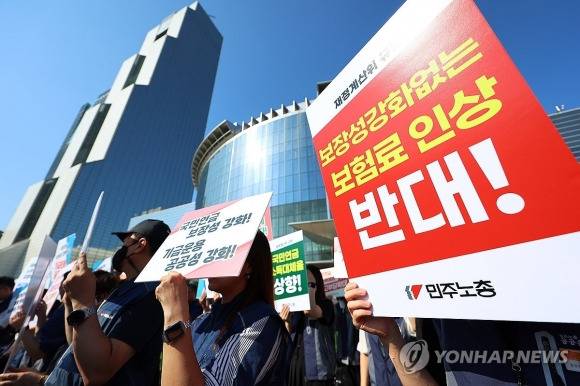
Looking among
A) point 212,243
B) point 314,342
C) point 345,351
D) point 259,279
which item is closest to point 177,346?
point 212,243

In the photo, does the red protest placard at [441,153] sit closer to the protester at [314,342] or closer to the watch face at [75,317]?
the watch face at [75,317]

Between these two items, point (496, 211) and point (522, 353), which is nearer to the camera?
point (496, 211)

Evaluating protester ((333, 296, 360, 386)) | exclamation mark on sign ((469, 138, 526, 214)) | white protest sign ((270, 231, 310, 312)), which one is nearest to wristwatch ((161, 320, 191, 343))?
exclamation mark on sign ((469, 138, 526, 214))

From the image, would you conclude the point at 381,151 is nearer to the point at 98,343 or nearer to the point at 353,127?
the point at 353,127

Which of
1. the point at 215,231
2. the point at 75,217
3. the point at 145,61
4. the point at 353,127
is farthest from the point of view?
the point at 145,61

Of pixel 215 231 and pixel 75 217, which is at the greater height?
pixel 75 217

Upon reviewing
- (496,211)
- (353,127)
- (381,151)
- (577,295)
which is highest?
(353,127)

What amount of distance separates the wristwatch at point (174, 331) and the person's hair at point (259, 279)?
386mm

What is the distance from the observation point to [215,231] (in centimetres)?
Answer: 159

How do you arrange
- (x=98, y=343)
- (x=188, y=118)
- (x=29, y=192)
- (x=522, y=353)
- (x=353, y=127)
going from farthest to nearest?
(x=188, y=118), (x=29, y=192), (x=98, y=343), (x=353, y=127), (x=522, y=353)

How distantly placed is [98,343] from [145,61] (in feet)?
266

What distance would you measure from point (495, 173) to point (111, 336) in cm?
214

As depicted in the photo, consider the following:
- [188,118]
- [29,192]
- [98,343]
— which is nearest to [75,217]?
[29,192]

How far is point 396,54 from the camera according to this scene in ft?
3.70
